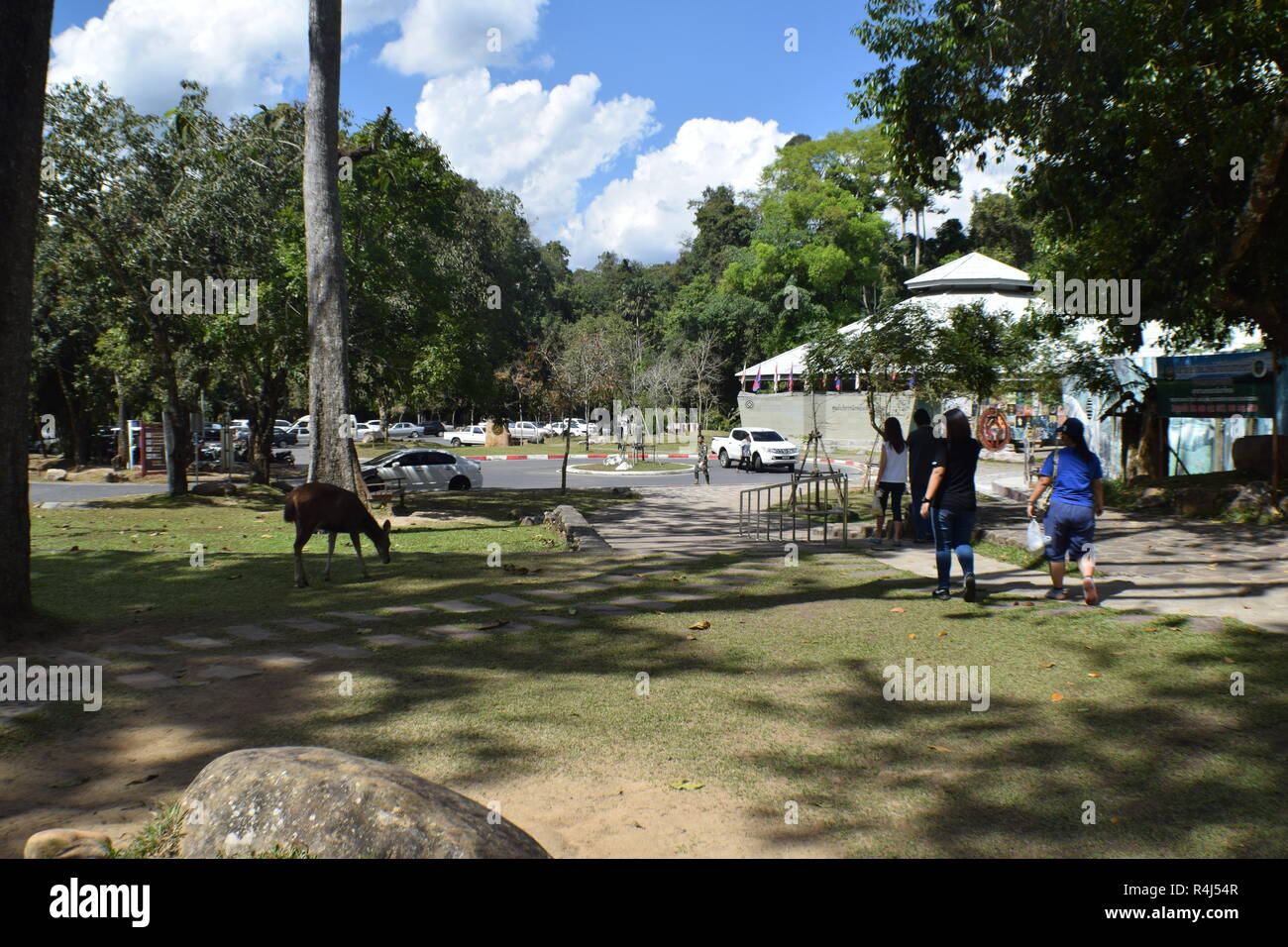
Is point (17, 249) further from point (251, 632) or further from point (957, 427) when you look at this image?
point (957, 427)

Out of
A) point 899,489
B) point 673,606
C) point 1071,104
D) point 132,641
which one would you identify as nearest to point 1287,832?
point 673,606

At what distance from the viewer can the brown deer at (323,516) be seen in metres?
9.94

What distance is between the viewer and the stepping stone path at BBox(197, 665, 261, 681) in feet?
20.6

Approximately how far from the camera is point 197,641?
727 cm

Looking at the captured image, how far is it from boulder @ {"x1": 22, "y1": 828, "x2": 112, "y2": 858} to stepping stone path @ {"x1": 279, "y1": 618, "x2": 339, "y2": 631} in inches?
172

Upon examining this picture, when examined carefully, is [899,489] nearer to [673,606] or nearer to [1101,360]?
[673,606]

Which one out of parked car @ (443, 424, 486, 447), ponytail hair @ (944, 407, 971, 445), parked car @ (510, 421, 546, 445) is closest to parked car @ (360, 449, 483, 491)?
ponytail hair @ (944, 407, 971, 445)

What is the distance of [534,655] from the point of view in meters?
7.03

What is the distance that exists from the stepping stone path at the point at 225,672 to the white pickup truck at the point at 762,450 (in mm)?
26443

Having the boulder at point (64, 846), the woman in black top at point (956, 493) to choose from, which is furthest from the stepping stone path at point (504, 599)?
the boulder at point (64, 846)

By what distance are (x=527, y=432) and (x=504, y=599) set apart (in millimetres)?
53505

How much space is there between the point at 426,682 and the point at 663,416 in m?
44.7

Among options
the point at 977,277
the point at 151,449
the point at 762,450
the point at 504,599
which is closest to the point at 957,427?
the point at 504,599

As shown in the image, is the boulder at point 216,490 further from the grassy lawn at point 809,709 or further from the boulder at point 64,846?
the boulder at point 64,846
